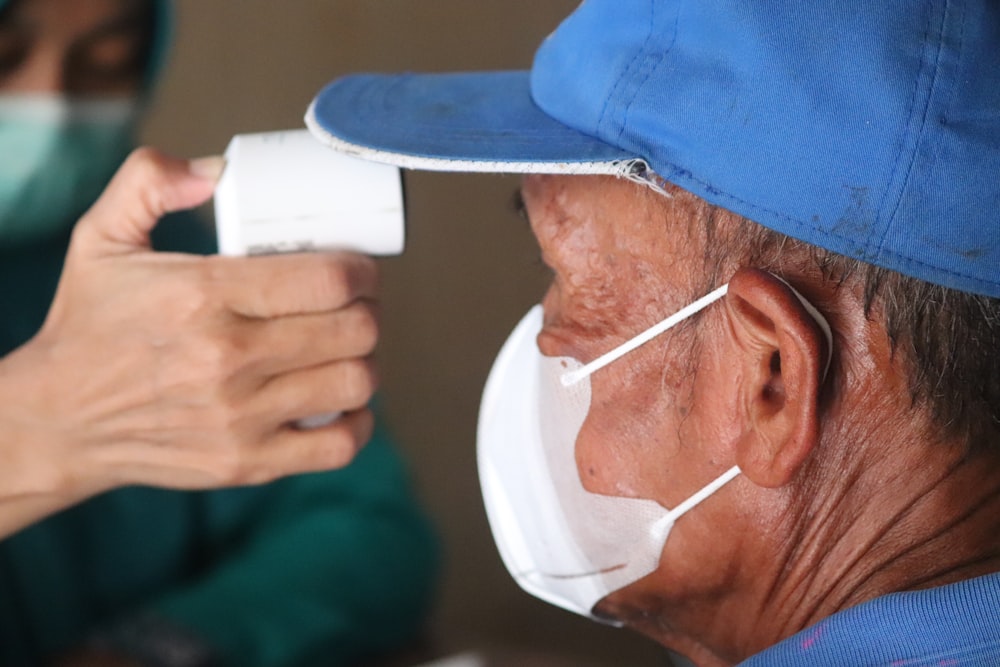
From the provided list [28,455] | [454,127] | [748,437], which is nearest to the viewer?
[748,437]

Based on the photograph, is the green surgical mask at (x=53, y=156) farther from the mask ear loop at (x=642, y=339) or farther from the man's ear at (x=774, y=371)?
the man's ear at (x=774, y=371)

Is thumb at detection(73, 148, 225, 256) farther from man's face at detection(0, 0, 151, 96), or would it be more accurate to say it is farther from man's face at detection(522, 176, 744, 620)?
man's face at detection(0, 0, 151, 96)

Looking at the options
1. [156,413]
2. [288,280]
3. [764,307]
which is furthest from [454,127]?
[156,413]

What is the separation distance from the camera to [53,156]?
129cm

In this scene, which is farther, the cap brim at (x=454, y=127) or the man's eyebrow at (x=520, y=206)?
the man's eyebrow at (x=520, y=206)

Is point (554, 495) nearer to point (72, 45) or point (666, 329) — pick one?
point (666, 329)

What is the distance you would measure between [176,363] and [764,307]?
55cm

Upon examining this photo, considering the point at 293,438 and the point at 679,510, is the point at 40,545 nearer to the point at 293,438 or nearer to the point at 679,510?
the point at 293,438

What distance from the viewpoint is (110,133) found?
1358mm

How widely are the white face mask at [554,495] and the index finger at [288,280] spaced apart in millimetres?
192

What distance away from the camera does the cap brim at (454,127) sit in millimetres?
730

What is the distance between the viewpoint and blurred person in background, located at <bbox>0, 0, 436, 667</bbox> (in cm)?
90

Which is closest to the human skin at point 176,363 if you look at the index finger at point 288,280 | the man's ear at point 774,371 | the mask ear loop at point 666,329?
the index finger at point 288,280

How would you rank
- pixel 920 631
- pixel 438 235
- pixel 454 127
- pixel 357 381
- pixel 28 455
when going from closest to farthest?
pixel 920 631 < pixel 454 127 < pixel 357 381 < pixel 28 455 < pixel 438 235
